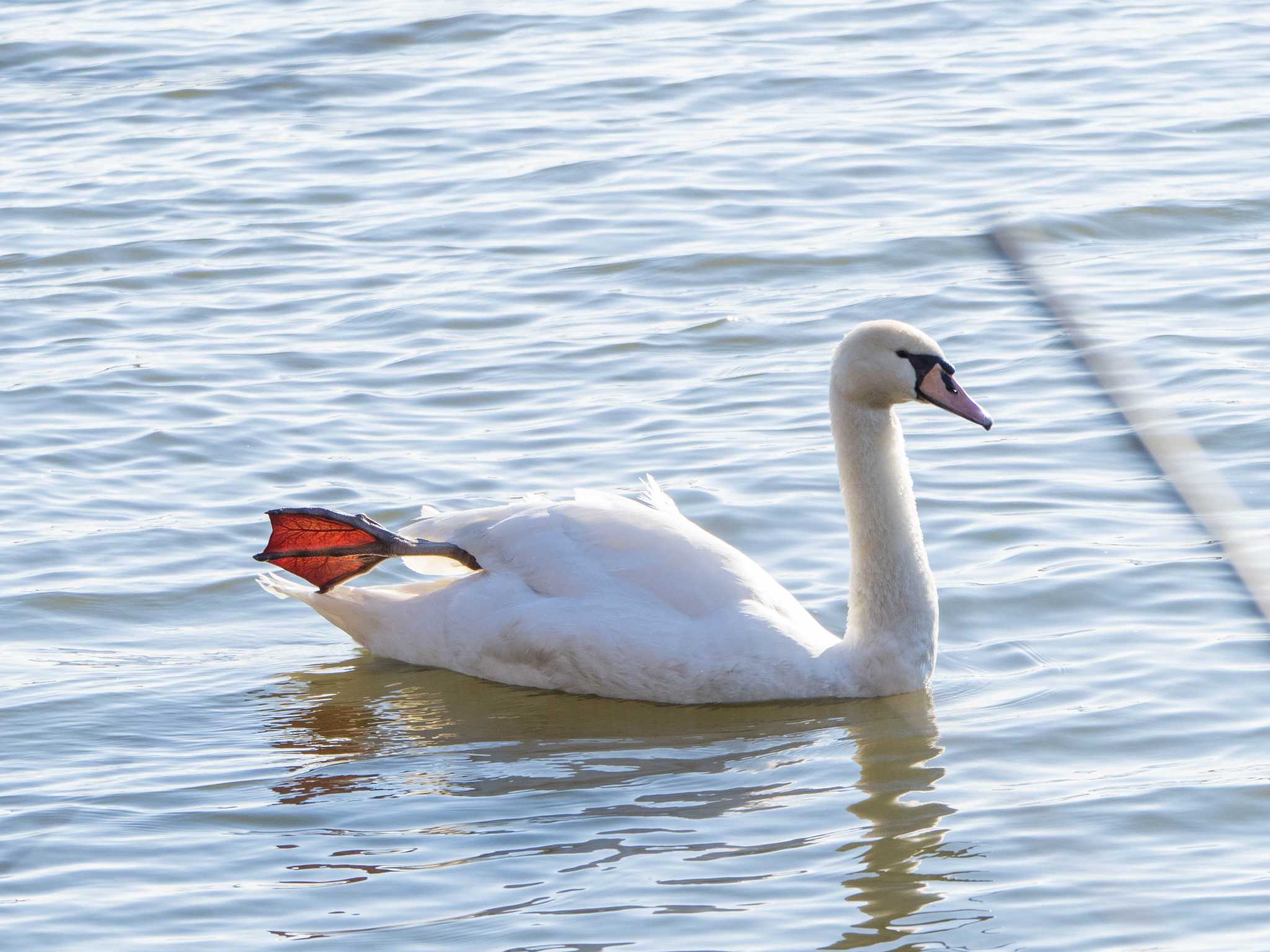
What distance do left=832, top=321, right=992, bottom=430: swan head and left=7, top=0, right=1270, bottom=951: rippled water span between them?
87 centimetres

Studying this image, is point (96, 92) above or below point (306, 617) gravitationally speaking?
above

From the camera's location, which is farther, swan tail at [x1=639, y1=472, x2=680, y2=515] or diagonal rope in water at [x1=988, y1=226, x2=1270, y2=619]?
swan tail at [x1=639, y1=472, x2=680, y2=515]

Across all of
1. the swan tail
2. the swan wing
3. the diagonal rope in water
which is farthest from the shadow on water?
the diagonal rope in water

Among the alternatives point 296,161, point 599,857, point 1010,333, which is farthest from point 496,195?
point 599,857

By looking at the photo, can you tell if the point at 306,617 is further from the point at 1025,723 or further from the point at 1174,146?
the point at 1174,146

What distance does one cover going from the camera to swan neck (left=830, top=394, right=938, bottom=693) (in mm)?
6684

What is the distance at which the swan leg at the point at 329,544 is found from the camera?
23.4 feet

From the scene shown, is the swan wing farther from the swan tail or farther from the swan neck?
the swan neck

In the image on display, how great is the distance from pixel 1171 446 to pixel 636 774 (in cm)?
213

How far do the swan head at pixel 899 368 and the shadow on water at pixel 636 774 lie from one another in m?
0.90

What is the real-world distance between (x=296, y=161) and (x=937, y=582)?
24.0 feet

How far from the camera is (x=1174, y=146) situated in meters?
12.7

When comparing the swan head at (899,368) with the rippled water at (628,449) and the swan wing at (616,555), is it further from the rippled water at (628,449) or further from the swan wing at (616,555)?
the rippled water at (628,449)

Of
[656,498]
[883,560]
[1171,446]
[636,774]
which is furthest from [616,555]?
[1171,446]
